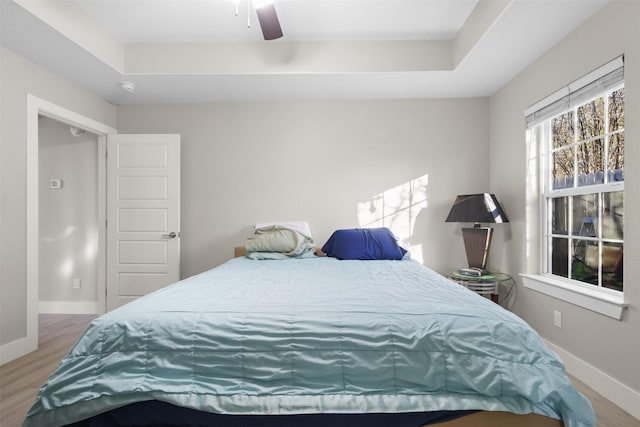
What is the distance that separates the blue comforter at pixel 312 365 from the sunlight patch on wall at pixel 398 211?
7.20 ft

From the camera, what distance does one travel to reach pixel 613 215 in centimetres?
213

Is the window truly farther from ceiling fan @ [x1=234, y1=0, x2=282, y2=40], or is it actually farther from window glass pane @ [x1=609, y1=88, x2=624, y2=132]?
ceiling fan @ [x1=234, y1=0, x2=282, y2=40]

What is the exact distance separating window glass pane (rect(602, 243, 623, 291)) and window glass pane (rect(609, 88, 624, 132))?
29.7 inches

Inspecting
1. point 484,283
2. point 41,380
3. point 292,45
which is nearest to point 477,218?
point 484,283

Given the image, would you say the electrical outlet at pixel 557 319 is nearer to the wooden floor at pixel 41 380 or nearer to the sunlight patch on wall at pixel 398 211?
the wooden floor at pixel 41 380

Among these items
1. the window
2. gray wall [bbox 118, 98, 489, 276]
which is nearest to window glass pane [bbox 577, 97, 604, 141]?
the window

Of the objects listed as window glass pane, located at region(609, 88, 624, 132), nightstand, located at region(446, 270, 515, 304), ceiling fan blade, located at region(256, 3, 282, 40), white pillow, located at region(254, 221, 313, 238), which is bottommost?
nightstand, located at region(446, 270, 515, 304)

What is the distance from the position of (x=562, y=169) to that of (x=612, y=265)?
0.86 m

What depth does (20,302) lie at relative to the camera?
264 centimetres

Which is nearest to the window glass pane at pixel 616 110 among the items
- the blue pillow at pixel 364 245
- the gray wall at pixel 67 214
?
the blue pillow at pixel 364 245

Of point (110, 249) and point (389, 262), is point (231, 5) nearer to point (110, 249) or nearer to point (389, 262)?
point (389, 262)

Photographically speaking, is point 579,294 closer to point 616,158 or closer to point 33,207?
point 616,158

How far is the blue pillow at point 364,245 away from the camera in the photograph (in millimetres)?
3098

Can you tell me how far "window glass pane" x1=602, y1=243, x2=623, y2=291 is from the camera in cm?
209
